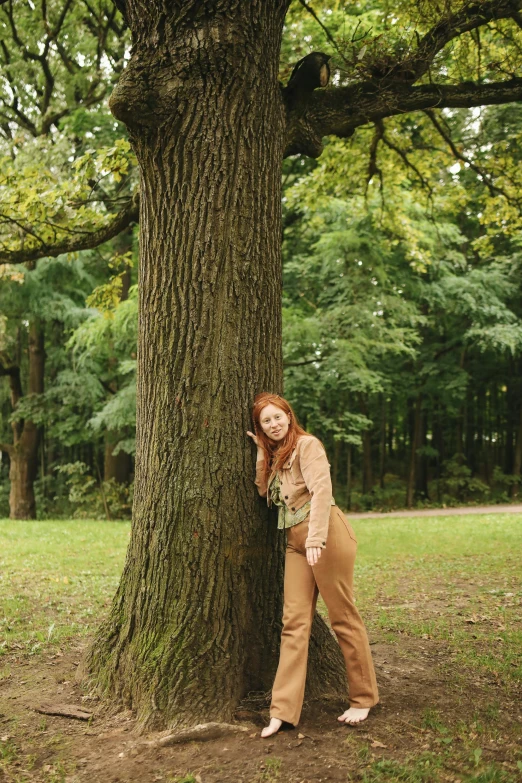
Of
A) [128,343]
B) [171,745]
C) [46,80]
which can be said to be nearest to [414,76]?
[171,745]

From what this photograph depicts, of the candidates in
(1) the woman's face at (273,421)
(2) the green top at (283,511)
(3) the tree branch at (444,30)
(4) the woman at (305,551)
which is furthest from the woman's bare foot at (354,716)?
(3) the tree branch at (444,30)

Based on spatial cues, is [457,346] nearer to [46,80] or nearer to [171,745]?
[46,80]

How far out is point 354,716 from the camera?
156 inches

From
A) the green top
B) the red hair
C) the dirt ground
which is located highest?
the red hair

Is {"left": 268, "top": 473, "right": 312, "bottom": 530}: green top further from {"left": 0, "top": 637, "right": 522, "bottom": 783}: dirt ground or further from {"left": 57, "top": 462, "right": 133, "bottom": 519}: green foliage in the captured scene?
{"left": 57, "top": 462, "right": 133, "bottom": 519}: green foliage

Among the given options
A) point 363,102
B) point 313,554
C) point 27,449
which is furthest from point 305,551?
point 27,449

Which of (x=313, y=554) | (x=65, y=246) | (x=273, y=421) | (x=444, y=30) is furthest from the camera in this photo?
(x=65, y=246)

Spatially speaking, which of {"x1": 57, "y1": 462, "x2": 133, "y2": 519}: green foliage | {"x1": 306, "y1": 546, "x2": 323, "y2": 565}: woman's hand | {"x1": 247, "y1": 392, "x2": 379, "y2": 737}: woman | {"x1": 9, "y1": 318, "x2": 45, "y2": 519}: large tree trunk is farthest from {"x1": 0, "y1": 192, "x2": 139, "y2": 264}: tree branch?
{"x1": 9, "y1": 318, "x2": 45, "y2": 519}: large tree trunk

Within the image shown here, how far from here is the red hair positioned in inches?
166

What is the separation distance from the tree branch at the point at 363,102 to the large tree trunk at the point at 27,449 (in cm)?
1590

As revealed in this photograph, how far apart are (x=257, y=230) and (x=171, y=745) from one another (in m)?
3.13

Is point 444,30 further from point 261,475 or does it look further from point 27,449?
point 27,449

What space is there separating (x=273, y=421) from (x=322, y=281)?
13.3m

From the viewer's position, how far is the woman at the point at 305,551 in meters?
3.98
